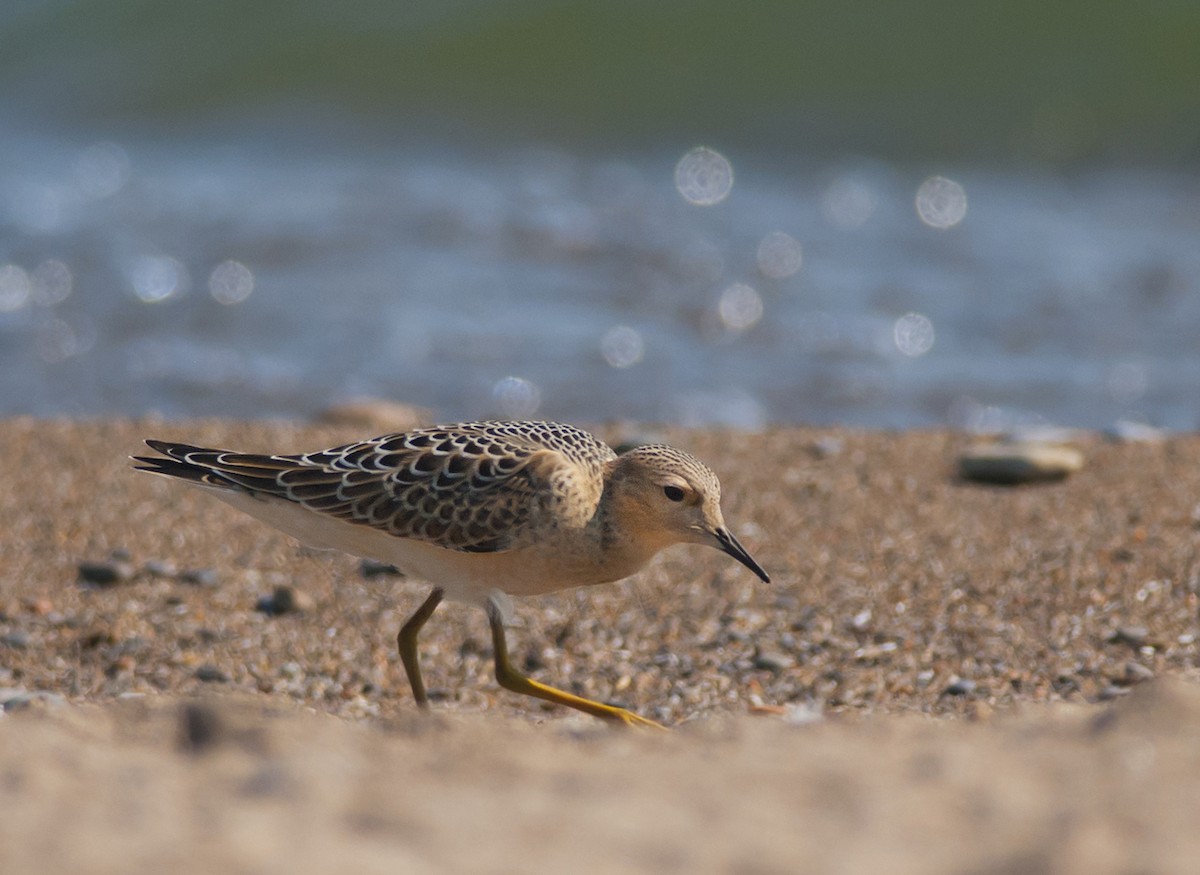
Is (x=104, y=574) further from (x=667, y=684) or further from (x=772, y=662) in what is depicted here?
(x=772, y=662)

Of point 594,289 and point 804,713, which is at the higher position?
point 594,289

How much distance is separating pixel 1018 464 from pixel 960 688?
2112 millimetres

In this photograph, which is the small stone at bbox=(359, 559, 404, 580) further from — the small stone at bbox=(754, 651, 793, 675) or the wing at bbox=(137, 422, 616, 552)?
the small stone at bbox=(754, 651, 793, 675)

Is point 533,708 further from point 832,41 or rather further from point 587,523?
point 832,41

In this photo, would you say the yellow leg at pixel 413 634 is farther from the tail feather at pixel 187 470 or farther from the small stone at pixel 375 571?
the small stone at pixel 375 571

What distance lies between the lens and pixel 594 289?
1121 centimetres

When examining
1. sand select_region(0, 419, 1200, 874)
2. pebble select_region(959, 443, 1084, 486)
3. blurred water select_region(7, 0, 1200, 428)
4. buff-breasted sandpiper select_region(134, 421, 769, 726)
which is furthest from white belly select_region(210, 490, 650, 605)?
blurred water select_region(7, 0, 1200, 428)

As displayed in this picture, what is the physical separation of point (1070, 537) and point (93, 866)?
4.55m

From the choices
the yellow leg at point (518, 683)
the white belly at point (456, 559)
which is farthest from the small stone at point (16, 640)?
the yellow leg at point (518, 683)

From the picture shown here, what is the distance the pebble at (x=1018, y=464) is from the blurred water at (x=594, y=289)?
195 centimetres

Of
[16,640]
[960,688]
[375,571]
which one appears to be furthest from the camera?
[375,571]

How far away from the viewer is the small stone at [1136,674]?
4.95 metres

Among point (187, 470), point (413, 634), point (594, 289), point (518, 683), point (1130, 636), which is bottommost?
point (518, 683)

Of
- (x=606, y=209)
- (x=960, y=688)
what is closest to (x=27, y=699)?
(x=960, y=688)
